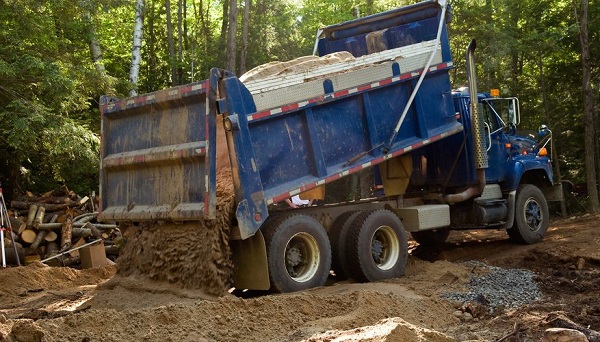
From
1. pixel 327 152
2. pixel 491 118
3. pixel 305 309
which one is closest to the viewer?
pixel 305 309

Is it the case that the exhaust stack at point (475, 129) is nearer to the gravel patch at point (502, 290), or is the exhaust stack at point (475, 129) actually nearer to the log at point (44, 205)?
the gravel patch at point (502, 290)

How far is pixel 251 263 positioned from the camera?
8.09 m

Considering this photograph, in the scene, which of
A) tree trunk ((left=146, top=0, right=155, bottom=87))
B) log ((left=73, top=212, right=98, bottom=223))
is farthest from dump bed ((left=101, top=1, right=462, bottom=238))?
tree trunk ((left=146, top=0, right=155, bottom=87))

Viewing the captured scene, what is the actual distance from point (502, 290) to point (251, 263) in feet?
9.76

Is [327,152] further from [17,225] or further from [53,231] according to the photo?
[17,225]

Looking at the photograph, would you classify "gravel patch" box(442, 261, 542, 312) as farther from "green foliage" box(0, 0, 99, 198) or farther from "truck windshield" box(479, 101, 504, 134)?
"green foliage" box(0, 0, 99, 198)

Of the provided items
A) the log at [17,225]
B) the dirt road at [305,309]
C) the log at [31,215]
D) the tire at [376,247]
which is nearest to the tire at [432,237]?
the dirt road at [305,309]

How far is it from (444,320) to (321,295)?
1.30 meters

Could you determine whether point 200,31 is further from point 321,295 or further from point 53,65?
point 321,295

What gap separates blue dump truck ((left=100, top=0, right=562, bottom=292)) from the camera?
7.89 m

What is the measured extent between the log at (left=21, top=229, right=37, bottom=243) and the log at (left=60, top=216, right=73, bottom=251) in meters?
0.51

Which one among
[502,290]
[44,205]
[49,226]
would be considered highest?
[44,205]

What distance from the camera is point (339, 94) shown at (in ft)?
29.5

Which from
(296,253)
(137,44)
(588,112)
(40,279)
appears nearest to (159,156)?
(296,253)
